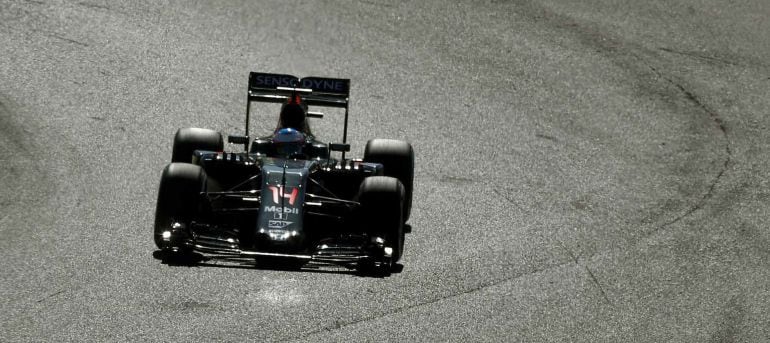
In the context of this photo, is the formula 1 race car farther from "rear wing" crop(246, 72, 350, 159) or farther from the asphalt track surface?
the asphalt track surface

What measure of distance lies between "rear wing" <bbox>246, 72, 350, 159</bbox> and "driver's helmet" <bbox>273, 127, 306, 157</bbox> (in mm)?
722

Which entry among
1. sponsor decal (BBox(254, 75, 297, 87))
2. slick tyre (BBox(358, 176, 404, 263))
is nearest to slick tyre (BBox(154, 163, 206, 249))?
slick tyre (BBox(358, 176, 404, 263))

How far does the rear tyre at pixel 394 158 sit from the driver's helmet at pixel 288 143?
0.72 metres

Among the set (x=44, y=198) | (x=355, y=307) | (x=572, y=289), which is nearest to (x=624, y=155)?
(x=572, y=289)

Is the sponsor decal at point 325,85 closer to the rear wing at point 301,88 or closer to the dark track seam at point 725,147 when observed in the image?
the rear wing at point 301,88

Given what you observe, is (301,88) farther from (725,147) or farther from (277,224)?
(725,147)

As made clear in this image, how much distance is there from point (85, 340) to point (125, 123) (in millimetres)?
5520

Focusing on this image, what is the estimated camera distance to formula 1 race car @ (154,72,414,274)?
12250 millimetres

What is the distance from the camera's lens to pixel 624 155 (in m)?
17.2

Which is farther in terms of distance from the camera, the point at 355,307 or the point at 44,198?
the point at 44,198

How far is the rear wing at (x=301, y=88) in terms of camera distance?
14.3m

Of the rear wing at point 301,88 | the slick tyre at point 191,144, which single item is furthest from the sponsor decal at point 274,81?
the slick tyre at point 191,144

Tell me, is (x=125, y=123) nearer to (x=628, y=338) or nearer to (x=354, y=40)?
(x=354, y=40)

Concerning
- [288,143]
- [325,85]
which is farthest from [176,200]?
[325,85]
